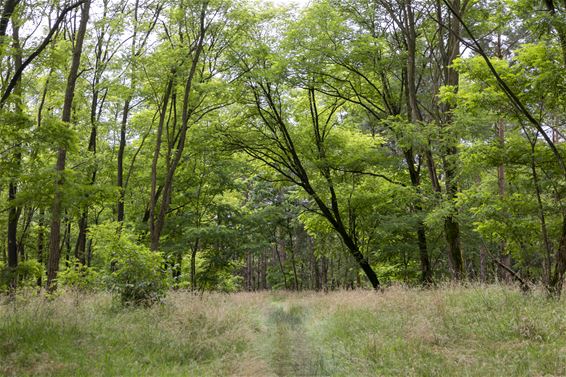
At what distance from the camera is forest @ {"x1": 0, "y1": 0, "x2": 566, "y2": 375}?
897cm

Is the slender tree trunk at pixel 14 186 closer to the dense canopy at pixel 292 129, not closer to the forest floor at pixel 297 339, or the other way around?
the dense canopy at pixel 292 129

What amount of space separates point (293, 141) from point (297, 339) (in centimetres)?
963

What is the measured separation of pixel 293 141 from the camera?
1814 cm

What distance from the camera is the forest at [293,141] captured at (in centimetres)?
897

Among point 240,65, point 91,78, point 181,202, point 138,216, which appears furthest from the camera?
point 138,216

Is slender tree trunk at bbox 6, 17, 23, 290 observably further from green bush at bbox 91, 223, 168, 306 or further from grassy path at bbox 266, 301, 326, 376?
grassy path at bbox 266, 301, 326, 376

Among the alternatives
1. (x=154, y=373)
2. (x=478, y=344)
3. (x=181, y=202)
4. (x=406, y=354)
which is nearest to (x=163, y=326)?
(x=154, y=373)

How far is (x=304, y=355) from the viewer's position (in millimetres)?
8570

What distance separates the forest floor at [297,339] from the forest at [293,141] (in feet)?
0.50

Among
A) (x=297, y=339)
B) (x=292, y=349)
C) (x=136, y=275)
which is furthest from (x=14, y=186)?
(x=292, y=349)

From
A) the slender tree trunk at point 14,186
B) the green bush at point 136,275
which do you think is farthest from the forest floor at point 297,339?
→ the slender tree trunk at point 14,186

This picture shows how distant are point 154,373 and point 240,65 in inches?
498

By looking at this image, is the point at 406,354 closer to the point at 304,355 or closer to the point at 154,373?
the point at 304,355

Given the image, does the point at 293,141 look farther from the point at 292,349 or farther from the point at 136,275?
the point at 292,349
